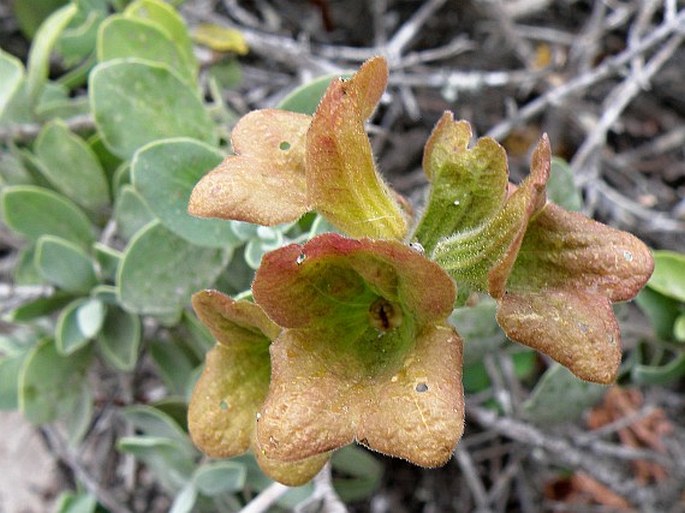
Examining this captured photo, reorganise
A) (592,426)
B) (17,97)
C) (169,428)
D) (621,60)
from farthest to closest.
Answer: (592,426) → (621,60) → (17,97) → (169,428)

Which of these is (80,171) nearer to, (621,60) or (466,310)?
(466,310)

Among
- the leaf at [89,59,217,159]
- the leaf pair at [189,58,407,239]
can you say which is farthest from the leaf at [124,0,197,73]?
the leaf pair at [189,58,407,239]

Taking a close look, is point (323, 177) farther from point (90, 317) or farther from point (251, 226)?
point (90, 317)

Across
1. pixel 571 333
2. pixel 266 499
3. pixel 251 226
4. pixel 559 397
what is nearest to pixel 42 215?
pixel 251 226

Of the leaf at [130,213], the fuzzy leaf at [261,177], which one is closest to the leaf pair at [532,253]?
the fuzzy leaf at [261,177]

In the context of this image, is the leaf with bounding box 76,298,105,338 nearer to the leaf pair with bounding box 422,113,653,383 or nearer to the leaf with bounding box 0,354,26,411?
the leaf with bounding box 0,354,26,411

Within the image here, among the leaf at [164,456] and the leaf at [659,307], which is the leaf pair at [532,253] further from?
the leaf at [164,456]

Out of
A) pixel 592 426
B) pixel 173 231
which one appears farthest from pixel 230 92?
pixel 592 426
